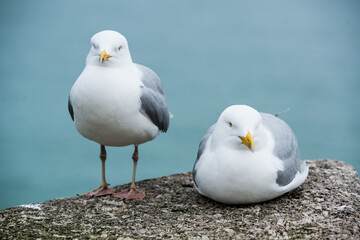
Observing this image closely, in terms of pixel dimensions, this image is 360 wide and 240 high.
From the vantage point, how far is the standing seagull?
257 cm

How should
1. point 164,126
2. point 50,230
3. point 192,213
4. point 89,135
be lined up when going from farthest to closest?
1. point 164,126
2. point 89,135
3. point 192,213
4. point 50,230

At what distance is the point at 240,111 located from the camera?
93.3 inches

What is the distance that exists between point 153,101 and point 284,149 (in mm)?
722

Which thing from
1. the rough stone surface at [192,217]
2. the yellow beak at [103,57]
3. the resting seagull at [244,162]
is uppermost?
→ the yellow beak at [103,57]

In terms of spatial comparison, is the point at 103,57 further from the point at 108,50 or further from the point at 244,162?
the point at 244,162

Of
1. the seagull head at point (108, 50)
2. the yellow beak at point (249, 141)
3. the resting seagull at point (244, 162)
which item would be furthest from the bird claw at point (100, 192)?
the yellow beak at point (249, 141)

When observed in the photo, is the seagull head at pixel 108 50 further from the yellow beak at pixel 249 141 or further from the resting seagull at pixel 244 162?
the yellow beak at pixel 249 141

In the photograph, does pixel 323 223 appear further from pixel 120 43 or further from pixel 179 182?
pixel 120 43

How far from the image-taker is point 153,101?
2721 mm

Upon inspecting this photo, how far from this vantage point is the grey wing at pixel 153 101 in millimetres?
2684

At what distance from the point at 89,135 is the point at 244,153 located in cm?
84

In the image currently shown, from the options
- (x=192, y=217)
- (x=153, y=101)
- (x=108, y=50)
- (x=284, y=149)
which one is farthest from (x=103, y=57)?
(x=284, y=149)

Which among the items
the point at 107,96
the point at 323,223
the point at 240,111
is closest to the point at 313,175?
the point at 323,223

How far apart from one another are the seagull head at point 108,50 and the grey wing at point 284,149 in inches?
31.9
